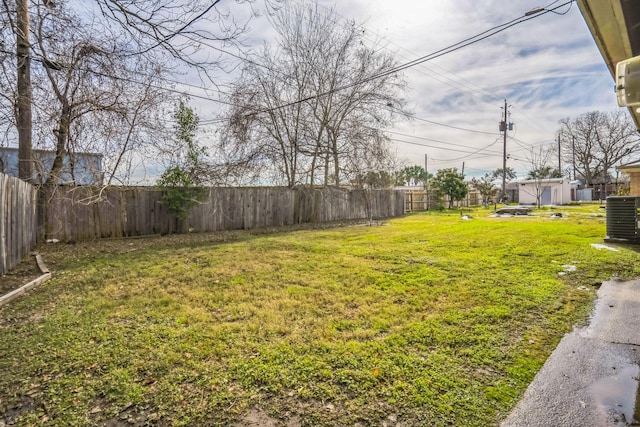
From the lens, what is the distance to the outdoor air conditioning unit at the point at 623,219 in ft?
20.8

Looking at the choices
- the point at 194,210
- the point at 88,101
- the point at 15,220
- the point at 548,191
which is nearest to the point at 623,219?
the point at 194,210

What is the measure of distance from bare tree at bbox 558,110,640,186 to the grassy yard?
33.9m

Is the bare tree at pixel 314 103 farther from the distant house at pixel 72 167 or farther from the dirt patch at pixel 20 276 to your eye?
the dirt patch at pixel 20 276

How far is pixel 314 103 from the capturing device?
11953 mm

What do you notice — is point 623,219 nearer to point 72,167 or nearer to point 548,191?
point 72,167

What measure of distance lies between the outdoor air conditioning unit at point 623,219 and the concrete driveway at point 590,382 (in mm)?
4851

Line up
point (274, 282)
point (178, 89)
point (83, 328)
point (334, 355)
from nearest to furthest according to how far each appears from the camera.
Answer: point (334, 355), point (83, 328), point (274, 282), point (178, 89)

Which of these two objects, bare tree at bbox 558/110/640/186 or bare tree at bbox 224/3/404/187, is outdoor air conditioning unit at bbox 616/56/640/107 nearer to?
bare tree at bbox 224/3/404/187

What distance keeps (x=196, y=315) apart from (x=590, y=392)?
3.02 metres

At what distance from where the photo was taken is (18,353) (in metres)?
2.34

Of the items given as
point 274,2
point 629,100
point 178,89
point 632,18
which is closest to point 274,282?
point 274,2

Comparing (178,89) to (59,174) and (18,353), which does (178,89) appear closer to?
(59,174)

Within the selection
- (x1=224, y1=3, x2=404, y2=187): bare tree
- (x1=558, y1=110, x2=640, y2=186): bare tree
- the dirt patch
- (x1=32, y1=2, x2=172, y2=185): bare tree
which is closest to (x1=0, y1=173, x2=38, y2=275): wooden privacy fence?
the dirt patch

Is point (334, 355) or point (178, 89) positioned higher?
point (178, 89)
